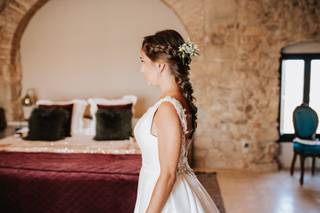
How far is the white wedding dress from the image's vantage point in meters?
1.31

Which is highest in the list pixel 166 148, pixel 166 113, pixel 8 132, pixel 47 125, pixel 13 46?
pixel 13 46

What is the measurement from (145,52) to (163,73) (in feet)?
0.36

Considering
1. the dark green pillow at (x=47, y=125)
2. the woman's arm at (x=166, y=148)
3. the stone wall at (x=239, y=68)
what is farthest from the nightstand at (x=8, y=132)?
the woman's arm at (x=166, y=148)

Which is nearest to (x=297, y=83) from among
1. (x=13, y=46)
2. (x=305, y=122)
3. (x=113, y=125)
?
(x=305, y=122)

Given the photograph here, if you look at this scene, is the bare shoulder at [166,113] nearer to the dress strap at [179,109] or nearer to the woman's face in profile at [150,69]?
the dress strap at [179,109]

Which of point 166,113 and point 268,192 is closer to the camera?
point 166,113

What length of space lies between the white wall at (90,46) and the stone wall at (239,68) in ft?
1.32

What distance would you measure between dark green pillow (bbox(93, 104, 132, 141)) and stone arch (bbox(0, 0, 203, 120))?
5.05 ft

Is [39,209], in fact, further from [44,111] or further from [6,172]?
[44,111]

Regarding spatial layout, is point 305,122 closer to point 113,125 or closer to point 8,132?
point 113,125

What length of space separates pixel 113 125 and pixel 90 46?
1.56 metres

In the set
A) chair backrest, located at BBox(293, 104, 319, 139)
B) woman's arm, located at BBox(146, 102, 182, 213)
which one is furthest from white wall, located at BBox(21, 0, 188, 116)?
woman's arm, located at BBox(146, 102, 182, 213)

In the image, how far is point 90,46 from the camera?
5289 millimetres

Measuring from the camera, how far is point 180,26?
16.6 ft
